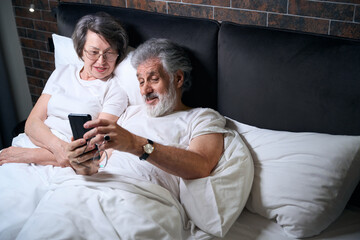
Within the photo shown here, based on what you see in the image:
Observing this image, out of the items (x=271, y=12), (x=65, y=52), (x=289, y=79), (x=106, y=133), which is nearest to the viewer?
(x=106, y=133)

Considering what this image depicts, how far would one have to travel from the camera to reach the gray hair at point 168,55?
1734mm

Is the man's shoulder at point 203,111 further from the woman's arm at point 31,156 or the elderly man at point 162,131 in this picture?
the woman's arm at point 31,156

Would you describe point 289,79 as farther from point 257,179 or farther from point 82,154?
point 82,154

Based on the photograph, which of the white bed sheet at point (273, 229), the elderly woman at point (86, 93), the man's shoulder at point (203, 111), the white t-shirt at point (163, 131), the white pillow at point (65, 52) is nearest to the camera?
the white bed sheet at point (273, 229)

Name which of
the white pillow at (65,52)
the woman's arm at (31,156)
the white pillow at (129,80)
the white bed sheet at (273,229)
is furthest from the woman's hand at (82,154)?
the white pillow at (65,52)

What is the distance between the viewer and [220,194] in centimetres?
142

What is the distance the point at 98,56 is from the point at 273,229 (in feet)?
3.85

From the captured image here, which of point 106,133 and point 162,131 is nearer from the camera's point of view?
point 106,133

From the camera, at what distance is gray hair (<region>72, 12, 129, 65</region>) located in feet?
6.18

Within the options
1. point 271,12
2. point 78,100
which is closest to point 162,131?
point 78,100

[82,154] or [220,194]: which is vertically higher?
[82,154]

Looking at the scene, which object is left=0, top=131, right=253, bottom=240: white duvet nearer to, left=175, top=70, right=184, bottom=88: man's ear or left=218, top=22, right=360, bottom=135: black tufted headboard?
left=218, top=22, right=360, bottom=135: black tufted headboard

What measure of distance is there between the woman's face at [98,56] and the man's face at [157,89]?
242 millimetres

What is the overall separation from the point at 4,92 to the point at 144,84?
1.62 metres
